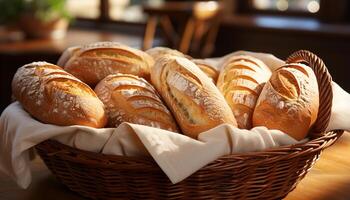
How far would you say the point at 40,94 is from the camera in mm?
888

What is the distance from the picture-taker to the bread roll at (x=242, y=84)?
0.93m

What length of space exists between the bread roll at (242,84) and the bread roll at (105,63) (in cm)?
18

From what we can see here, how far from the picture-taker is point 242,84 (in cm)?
98

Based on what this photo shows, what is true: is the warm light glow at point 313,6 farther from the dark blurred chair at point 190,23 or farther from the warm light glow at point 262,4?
the dark blurred chair at point 190,23

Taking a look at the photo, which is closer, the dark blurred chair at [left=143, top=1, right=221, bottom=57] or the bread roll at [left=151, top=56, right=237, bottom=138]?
the bread roll at [left=151, top=56, right=237, bottom=138]

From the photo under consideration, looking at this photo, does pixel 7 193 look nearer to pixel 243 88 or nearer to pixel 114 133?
pixel 114 133

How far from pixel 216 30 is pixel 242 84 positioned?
2.69 meters

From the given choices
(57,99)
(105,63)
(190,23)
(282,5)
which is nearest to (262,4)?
(282,5)

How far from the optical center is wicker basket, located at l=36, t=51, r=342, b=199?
2.43 feet

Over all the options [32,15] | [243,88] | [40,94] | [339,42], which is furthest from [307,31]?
[40,94]

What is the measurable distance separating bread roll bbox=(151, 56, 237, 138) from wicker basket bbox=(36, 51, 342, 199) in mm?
118

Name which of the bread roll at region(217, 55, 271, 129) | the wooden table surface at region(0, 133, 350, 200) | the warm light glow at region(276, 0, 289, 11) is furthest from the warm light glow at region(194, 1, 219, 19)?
the wooden table surface at region(0, 133, 350, 200)

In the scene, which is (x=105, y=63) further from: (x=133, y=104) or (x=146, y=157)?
(x=146, y=157)

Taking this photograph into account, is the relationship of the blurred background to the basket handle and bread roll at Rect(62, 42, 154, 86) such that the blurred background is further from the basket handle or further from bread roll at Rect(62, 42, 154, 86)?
the basket handle
